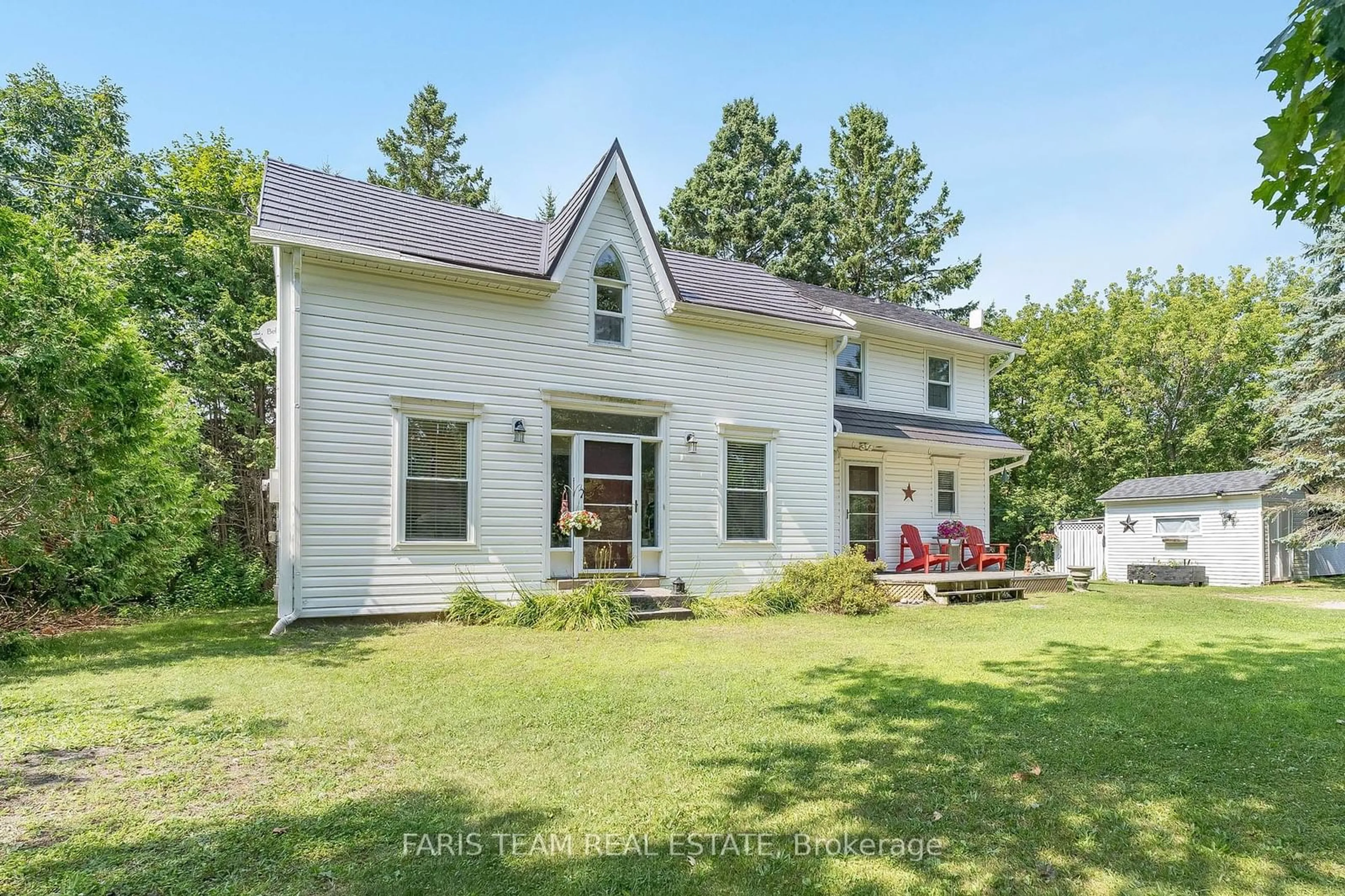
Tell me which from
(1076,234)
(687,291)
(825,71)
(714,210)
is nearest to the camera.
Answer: (687,291)

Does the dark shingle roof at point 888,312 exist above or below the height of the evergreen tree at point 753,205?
below

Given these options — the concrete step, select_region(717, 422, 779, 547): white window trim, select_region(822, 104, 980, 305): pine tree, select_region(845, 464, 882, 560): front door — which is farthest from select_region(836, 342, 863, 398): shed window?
select_region(822, 104, 980, 305): pine tree

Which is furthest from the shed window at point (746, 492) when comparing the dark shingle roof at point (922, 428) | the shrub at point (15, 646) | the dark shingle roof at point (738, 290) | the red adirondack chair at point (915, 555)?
the shrub at point (15, 646)

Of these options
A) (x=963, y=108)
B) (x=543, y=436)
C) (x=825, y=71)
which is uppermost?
(x=825, y=71)

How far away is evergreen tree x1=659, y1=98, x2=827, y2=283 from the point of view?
28.5 meters

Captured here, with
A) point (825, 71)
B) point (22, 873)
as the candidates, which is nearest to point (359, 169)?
point (825, 71)

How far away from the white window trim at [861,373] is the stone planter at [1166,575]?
11005 mm

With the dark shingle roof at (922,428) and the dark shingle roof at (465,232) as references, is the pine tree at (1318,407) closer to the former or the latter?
the dark shingle roof at (922,428)

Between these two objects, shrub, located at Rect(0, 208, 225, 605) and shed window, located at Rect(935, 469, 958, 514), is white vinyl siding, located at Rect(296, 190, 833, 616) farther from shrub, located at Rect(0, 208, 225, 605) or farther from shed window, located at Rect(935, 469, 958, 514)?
shed window, located at Rect(935, 469, 958, 514)

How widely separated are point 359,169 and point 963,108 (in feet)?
76.7

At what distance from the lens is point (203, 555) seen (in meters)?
14.0

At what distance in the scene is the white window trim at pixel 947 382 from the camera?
16.8 metres

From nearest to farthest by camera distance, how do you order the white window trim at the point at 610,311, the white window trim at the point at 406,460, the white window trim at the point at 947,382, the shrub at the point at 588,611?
the shrub at the point at 588,611 → the white window trim at the point at 406,460 → the white window trim at the point at 610,311 → the white window trim at the point at 947,382

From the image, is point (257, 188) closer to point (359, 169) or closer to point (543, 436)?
point (359, 169)
